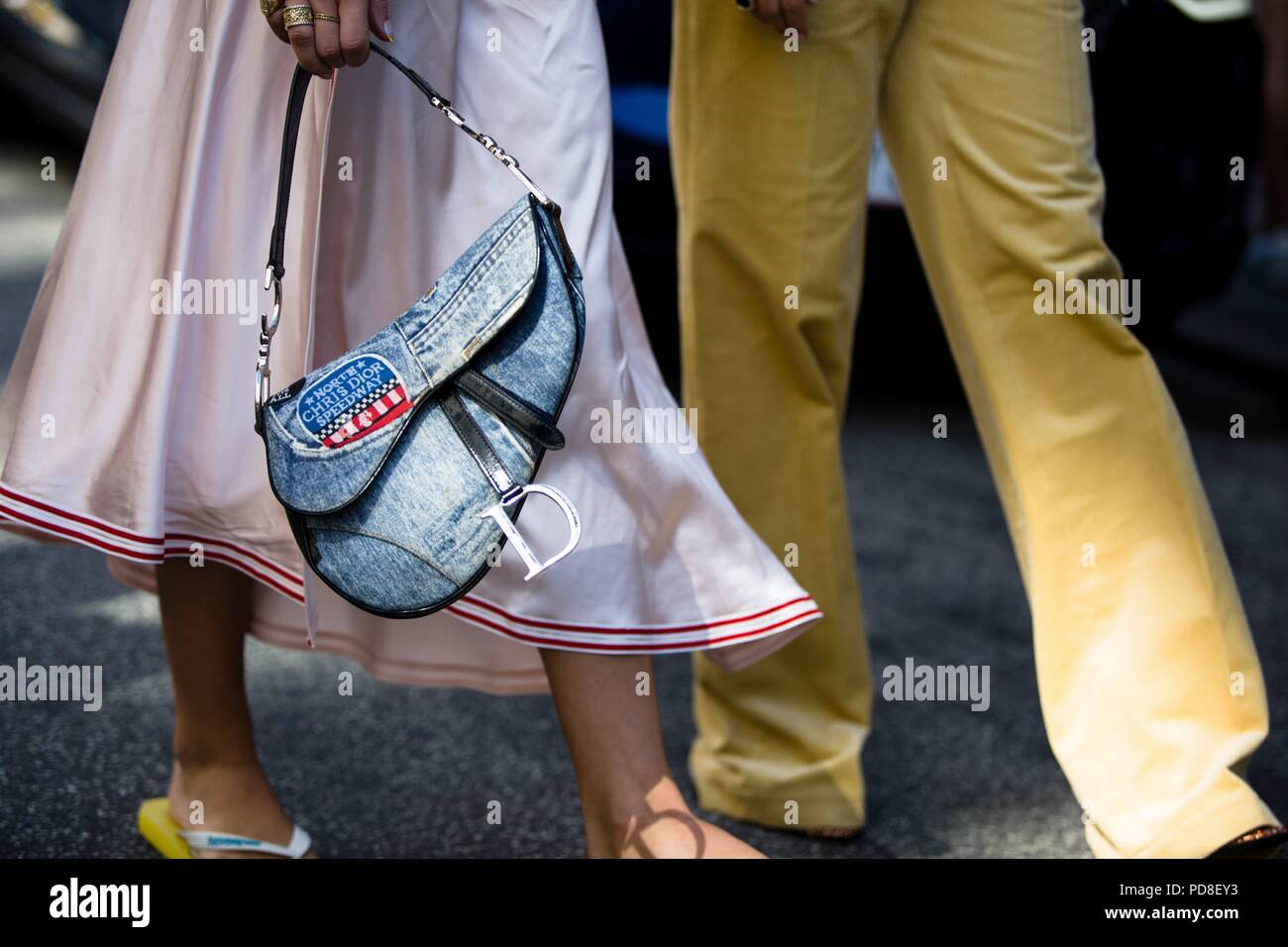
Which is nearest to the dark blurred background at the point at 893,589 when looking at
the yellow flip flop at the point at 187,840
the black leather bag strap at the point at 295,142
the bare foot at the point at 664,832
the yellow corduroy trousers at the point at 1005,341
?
the yellow flip flop at the point at 187,840

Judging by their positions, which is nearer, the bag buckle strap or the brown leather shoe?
the bag buckle strap

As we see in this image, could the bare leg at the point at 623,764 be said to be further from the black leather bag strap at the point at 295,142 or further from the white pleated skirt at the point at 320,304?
the black leather bag strap at the point at 295,142

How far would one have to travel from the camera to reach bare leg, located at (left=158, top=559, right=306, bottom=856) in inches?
78.1

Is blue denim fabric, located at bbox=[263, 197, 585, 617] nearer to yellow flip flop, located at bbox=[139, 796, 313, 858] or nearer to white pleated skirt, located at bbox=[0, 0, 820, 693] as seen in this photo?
white pleated skirt, located at bbox=[0, 0, 820, 693]

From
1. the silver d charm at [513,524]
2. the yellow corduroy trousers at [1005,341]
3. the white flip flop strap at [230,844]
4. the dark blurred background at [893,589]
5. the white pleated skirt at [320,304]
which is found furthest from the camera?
the dark blurred background at [893,589]

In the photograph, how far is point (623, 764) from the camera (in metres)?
1.78

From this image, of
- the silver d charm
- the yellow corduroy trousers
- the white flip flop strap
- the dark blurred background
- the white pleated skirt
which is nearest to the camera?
the silver d charm

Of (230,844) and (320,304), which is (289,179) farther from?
(230,844)

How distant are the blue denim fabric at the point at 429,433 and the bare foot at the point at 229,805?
579 mm

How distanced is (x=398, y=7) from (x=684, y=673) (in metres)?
1.38

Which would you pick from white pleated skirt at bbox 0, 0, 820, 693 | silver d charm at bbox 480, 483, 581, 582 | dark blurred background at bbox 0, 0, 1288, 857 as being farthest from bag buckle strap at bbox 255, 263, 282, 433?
dark blurred background at bbox 0, 0, 1288, 857

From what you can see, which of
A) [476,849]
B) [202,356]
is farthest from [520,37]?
[476,849]

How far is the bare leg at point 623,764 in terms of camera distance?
5.81 feet

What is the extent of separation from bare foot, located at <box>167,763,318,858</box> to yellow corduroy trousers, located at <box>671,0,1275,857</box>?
2.43 feet
